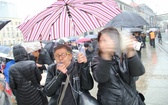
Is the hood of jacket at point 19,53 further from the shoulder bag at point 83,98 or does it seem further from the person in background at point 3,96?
Answer: the shoulder bag at point 83,98

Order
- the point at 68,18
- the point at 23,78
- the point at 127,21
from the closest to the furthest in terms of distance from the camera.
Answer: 1. the point at 68,18
2. the point at 23,78
3. the point at 127,21

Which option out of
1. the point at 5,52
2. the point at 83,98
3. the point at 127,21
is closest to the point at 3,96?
the point at 83,98

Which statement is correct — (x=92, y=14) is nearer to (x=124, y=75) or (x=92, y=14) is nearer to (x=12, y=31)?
(x=124, y=75)

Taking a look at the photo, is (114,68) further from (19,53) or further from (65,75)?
(19,53)

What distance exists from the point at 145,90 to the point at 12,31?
83.3 metres

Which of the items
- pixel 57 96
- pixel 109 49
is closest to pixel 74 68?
pixel 57 96

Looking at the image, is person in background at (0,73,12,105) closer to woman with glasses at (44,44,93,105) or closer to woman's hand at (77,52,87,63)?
woman with glasses at (44,44,93,105)

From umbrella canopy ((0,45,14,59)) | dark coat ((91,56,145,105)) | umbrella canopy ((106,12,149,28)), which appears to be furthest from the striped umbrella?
umbrella canopy ((106,12,149,28))

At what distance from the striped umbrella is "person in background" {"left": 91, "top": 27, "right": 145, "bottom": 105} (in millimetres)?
867

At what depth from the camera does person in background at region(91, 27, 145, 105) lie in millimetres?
1944

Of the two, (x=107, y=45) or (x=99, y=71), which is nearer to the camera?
(x=107, y=45)

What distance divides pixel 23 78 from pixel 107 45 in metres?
2.38

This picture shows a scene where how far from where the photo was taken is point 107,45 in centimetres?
180

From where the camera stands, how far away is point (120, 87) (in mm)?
2156
